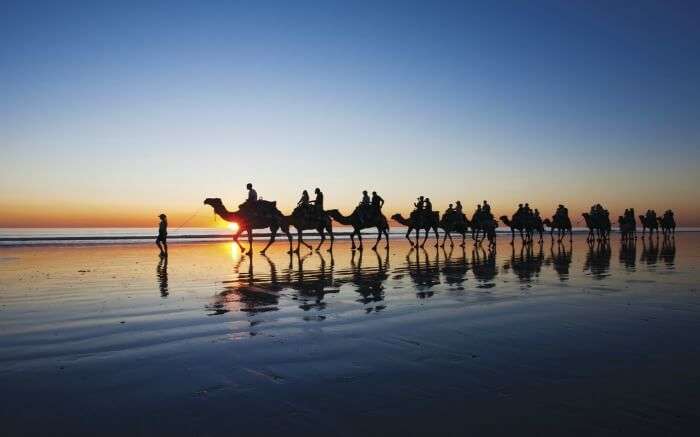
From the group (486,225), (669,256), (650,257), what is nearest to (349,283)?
(650,257)

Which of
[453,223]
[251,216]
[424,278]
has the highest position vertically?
[251,216]

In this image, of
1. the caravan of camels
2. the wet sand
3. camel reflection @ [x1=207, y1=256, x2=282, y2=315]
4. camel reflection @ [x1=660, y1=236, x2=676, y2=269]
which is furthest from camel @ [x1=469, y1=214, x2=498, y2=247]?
the wet sand

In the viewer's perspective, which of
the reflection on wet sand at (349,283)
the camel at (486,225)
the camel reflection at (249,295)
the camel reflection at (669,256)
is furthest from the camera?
the camel at (486,225)

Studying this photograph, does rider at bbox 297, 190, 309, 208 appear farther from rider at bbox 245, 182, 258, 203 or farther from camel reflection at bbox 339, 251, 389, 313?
camel reflection at bbox 339, 251, 389, 313

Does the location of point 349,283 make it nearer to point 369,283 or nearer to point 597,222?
point 369,283

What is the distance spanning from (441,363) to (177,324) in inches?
161

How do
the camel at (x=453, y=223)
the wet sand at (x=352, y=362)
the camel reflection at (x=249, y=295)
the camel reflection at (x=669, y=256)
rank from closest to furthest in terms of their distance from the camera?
the wet sand at (x=352, y=362), the camel reflection at (x=249, y=295), the camel reflection at (x=669, y=256), the camel at (x=453, y=223)

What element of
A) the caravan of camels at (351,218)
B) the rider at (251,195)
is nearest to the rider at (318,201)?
the caravan of camels at (351,218)

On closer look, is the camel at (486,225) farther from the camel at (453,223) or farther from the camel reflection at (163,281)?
the camel reflection at (163,281)

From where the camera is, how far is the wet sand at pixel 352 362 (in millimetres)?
3744

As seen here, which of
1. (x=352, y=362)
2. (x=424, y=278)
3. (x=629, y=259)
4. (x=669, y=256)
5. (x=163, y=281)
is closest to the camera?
(x=352, y=362)

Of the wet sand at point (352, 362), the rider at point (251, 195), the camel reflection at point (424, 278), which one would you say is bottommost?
the wet sand at point (352, 362)

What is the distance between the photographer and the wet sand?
374cm

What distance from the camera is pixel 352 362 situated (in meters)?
5.30
